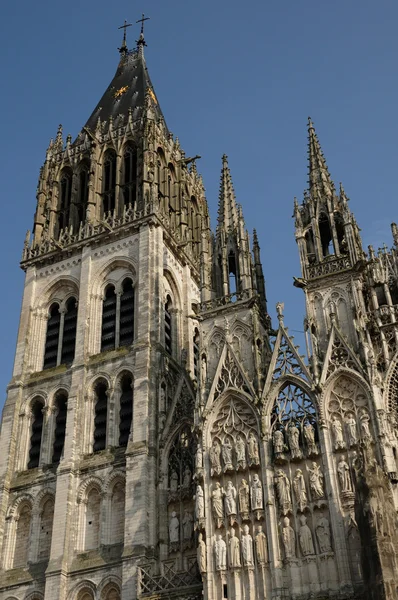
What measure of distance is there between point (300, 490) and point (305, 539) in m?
1.73

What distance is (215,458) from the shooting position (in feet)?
103

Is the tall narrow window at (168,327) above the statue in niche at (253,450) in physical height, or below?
above

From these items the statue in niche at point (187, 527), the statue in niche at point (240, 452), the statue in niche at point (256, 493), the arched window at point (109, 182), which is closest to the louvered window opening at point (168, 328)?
the arched window at point (109, 182)

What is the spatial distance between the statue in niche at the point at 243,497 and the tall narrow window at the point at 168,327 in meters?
10.8

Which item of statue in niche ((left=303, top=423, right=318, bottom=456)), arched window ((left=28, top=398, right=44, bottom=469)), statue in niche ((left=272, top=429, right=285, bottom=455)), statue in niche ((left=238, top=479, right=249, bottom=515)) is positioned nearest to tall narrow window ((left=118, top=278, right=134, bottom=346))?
arched window ((left=28, top=398, right=44, bottom=469))

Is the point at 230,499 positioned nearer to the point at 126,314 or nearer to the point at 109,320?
the point at 126,314

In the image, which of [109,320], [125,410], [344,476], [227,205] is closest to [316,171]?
[227,205]

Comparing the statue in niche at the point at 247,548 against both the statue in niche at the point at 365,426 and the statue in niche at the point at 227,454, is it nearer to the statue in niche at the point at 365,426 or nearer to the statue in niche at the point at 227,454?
the statue in niche at the point at 227,454

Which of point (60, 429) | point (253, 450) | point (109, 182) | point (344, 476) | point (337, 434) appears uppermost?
point (109, 182)

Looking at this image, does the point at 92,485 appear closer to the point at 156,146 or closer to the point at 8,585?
the point at 8,585

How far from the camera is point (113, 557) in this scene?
32.4 m

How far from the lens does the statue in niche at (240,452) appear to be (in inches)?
1206

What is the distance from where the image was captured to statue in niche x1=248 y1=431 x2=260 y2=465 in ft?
99.9

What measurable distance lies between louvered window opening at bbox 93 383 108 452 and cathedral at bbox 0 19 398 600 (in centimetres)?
10
